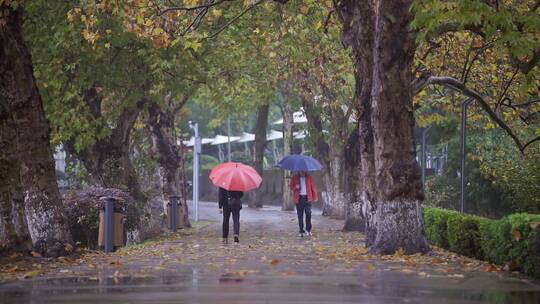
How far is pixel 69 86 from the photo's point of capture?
2314cm

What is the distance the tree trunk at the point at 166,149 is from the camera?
30.9 m

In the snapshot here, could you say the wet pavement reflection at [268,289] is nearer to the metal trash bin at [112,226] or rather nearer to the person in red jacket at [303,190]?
the metal trash bin at [112,226]

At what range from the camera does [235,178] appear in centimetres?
2109

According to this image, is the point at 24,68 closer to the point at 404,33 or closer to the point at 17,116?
the point at 17,116

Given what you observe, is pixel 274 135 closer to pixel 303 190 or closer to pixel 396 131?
pixel 303 190

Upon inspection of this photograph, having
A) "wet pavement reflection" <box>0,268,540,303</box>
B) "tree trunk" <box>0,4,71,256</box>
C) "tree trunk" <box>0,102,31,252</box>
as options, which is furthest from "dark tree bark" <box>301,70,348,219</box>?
"wet pavement reflection" <box>0,268,540,303</box>

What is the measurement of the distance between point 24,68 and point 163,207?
15.2 metres

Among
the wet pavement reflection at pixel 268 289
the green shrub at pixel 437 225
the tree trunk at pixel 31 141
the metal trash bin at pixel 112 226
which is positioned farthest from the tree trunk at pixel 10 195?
the green shrub at pixel 437 225

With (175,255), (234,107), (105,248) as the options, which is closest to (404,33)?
(175,255)

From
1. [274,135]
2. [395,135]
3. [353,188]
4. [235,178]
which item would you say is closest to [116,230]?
[235,178]

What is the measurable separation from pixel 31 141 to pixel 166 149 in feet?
47.5

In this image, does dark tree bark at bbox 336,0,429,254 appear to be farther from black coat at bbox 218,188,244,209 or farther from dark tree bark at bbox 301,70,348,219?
dark tree bark at bbox 301,70,348,219

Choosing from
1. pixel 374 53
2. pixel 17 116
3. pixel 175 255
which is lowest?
pixel 175 255

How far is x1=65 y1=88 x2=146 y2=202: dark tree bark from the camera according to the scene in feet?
87.1
